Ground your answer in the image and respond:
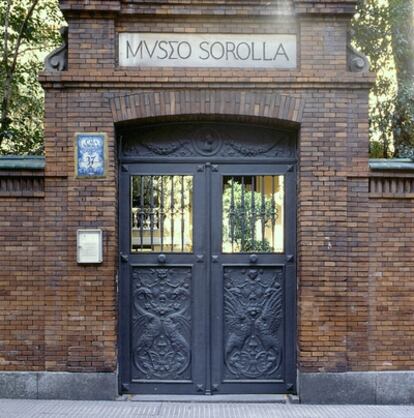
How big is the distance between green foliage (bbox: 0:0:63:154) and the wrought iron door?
552cm

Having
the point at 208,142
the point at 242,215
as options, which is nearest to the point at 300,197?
the point at 242,215

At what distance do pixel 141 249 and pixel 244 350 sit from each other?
6.54ft

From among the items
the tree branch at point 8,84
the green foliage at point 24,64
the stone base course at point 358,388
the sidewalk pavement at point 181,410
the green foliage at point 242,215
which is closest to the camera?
the sidewalk pavement at point 181,410

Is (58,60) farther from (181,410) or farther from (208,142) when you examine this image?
(181,410)

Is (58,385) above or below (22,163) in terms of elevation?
below

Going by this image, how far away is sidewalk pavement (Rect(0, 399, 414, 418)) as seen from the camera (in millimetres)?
7633

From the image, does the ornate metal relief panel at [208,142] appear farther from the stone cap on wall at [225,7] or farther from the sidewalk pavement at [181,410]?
the sidewalk pavement at [181,410]

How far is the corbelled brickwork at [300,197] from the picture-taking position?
8.23 metres

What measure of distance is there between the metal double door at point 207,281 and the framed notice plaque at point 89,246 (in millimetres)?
485

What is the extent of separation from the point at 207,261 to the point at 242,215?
0.81m

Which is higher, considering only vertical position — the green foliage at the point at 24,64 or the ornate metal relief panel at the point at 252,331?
the green foliage at the point at 24,64

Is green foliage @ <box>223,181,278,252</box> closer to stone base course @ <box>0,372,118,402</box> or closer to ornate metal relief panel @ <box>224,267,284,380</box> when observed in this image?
ornate metal relief panel @ <box>224,267,284,380</box>

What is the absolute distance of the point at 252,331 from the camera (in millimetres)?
8602

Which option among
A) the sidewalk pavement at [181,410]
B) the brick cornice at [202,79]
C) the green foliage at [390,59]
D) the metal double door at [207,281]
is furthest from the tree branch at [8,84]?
the green foliage at [390,59]
